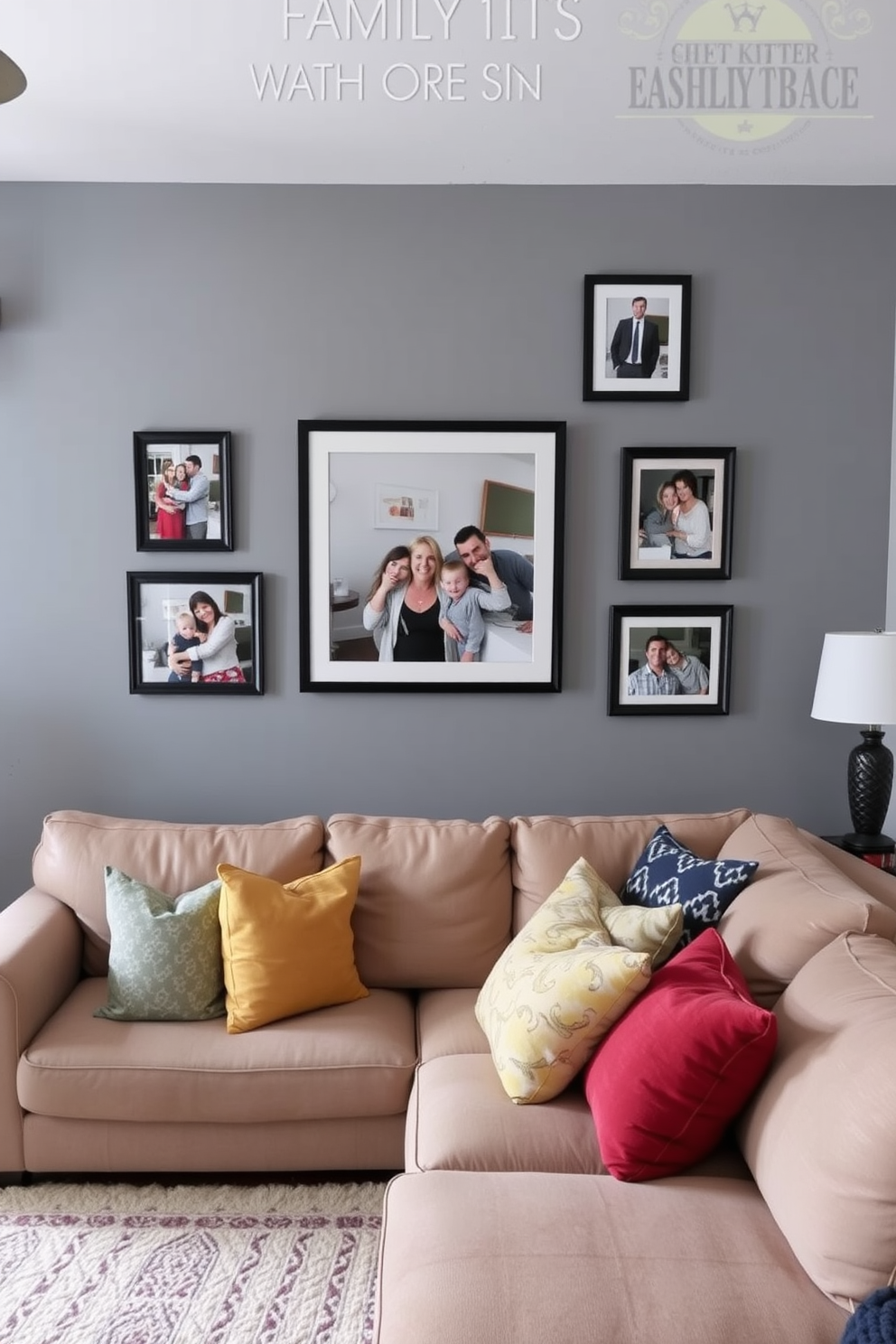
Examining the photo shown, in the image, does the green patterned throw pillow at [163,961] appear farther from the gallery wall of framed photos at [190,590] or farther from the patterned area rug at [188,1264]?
the gallery wall of framed photos at [190,590]

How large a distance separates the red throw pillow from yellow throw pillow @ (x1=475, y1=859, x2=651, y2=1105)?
107mm

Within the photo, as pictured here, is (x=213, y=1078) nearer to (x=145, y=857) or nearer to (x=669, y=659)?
(x=145, y=857)

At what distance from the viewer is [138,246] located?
3.00 metres

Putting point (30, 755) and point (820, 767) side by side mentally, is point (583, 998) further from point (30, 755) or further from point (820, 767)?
point (30, 755)

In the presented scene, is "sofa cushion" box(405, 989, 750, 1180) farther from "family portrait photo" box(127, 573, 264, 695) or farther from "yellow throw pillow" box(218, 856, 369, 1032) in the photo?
"family portrait photo" box(127, 573, 264, 695)

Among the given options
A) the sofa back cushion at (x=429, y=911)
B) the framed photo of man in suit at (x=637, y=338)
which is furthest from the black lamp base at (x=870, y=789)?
the framed photo of man in suit at (x=637, y=338)

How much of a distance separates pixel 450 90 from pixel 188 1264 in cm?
278

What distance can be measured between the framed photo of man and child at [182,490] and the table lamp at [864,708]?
1834 millimetres

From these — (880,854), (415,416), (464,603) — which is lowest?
(880,854)

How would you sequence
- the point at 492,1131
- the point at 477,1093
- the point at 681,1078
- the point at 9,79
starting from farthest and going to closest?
the point at 477,1093 → the point at 492,1131 → the point at 681,1078 → the point at 9,79

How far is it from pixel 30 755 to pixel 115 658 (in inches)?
16.5

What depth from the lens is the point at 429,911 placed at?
2.65 m

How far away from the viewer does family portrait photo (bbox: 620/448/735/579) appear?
Result: 305 cm

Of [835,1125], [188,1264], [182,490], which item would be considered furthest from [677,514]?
[188,1264]
